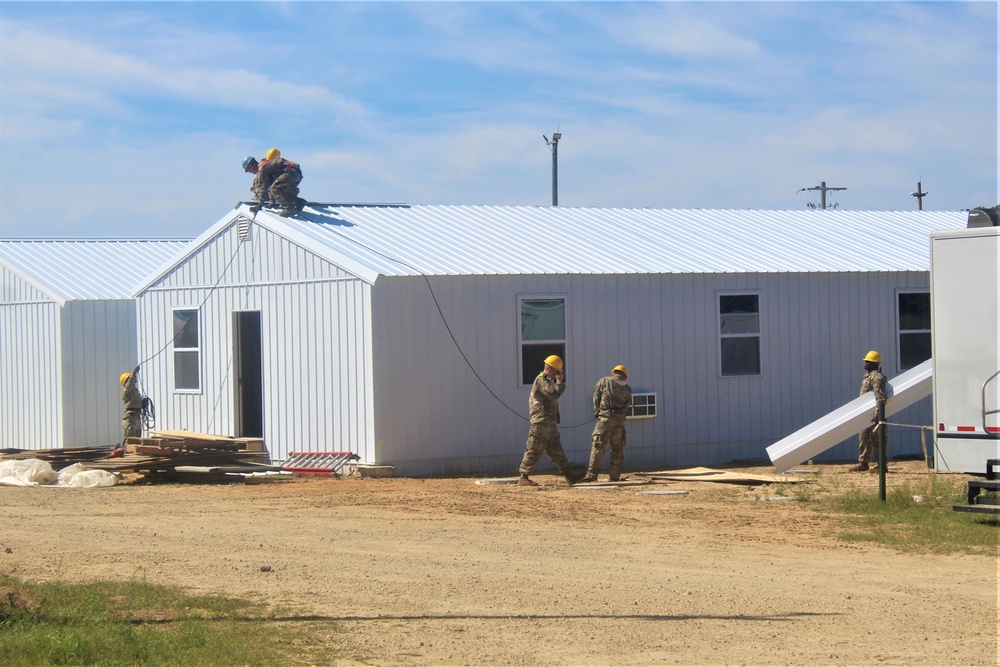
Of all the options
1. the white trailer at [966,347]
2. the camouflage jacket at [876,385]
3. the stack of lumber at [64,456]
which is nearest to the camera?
the white trailer at [966,347]

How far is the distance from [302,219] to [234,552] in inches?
379

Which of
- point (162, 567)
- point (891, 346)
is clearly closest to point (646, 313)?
point (891, 346)

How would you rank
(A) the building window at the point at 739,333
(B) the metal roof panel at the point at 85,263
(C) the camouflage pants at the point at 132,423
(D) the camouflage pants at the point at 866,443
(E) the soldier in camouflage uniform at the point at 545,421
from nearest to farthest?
(E) the soldier in camouflage uniform at the point at 545,421
(D) the camouflage pants at the point at 866,443
(A) the building window at the point at 739,333
(C) the camouflage pants at the point at 132,423
(B) the metal roof panel at the point at 85,263

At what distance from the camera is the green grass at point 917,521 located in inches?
434

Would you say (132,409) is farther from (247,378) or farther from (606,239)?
(606,239)

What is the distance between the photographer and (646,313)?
1922 cm

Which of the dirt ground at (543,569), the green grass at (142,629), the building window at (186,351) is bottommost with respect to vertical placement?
the dirt ground at (543,569)

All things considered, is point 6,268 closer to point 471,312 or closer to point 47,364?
point 47,364

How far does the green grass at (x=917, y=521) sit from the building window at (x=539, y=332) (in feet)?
17.3

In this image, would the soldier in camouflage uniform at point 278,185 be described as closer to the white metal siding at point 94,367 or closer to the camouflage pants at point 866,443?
the white metal siding at point 94,367

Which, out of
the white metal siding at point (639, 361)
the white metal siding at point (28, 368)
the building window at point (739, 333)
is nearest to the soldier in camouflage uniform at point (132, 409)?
the white metal siding at point (28, 368)

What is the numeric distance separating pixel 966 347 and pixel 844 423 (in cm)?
357

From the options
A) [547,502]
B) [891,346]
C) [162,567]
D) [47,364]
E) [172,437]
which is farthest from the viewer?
[47,364]

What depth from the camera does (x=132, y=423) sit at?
20.6 m
